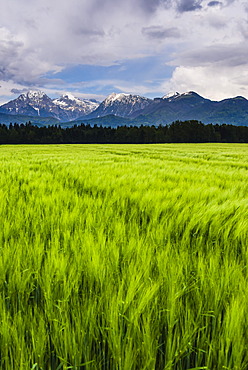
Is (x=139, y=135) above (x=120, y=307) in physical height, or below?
above

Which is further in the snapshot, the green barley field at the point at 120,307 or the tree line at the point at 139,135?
the tree line at the point at 139,135

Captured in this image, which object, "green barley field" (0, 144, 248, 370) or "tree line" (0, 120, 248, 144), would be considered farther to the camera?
"tree line" (0, 120, 248, 144)

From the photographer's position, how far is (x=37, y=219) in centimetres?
214

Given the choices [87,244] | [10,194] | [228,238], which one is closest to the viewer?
[87,244]

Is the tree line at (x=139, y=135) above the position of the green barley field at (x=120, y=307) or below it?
above

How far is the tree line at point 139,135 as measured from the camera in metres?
89.8

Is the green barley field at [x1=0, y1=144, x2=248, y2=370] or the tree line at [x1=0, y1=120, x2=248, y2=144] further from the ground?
the tree line at [x1=0, y1=120, x2=248, y2=144]

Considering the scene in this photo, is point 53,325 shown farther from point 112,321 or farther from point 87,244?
point 87,244

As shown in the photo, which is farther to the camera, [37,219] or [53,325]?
[37,219]

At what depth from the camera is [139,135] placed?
299ft

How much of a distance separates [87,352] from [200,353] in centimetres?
43

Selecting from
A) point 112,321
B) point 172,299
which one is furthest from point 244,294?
point 112,321

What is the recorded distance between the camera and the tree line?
8981 centimetres

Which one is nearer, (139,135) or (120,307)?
(120,307)
